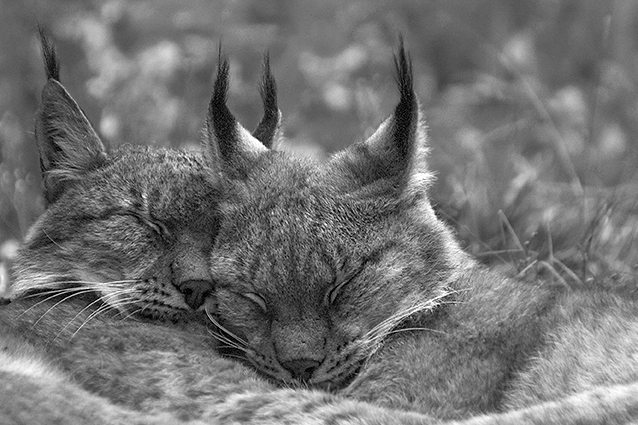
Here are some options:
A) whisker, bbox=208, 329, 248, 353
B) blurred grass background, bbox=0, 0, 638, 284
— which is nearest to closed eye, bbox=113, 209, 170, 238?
whisker, bbox=208, 329, 248, 353

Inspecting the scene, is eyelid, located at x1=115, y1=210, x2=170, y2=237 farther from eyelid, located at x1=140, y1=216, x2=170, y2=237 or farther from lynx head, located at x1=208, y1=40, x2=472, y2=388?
lynx head, located at x1=208, y1=40, x2=472, y2=388

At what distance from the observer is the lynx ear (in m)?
6.45

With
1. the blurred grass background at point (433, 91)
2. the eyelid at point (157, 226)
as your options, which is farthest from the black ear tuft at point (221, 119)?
the blurred grass background at point (433, 91)

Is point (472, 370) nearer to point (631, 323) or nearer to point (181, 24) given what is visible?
point (631, 323)

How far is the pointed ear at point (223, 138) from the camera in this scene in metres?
6.10

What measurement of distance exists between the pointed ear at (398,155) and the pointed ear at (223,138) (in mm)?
535

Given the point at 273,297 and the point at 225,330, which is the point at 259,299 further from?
the point at 225,330

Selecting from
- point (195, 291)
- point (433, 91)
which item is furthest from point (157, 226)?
point (433, 91)

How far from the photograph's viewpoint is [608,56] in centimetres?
1259

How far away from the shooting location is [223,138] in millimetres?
6148

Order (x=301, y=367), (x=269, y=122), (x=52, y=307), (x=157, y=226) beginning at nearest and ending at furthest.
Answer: (x=301, y=367) → (x=52, y=307) → (x=157, y=226) → (x=269, y=122)

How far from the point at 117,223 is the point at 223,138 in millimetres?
777

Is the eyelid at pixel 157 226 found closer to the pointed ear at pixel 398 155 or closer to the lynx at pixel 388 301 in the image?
the lynx at pixel 388 301

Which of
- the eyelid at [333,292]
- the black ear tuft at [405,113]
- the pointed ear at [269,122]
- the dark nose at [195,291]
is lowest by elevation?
the eyelid at [333,292]
